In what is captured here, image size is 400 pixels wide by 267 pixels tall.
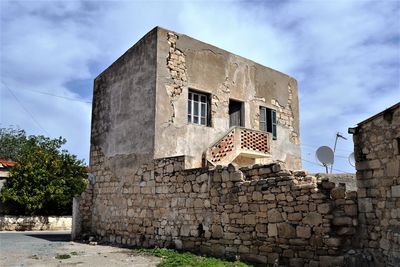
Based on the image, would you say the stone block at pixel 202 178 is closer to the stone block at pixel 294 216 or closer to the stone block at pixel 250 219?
the stone block at pixel 250 219

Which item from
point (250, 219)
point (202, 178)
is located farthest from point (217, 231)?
point (202, 178)

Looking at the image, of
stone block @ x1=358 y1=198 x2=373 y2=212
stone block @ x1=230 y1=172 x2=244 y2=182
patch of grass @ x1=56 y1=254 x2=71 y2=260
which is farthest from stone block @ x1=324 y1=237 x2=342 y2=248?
patch of grass @ x1=56 y1=254 x2=71 y2=260

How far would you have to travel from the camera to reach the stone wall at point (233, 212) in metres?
7.17

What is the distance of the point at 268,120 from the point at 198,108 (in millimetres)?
3402

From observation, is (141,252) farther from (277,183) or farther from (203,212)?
(277,183)

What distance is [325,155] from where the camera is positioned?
39.2 ft

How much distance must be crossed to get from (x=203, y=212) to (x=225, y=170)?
1250mm

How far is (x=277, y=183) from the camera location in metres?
7.97

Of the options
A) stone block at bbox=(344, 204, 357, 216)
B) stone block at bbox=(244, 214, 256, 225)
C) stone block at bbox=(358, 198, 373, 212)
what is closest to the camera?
stone block at bbox=(358, 198, 373, 212)

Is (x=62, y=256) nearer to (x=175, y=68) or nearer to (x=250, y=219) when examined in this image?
(x=250, y=219)

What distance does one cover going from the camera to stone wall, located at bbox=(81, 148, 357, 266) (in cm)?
717

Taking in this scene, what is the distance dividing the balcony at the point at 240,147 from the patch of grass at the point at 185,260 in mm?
3197

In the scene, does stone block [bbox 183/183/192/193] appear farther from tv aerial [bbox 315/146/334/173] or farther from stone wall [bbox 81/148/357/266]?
tv aerial [bbox 315/146/334/173]

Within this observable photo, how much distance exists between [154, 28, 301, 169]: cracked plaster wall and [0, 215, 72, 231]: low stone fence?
435 inches
